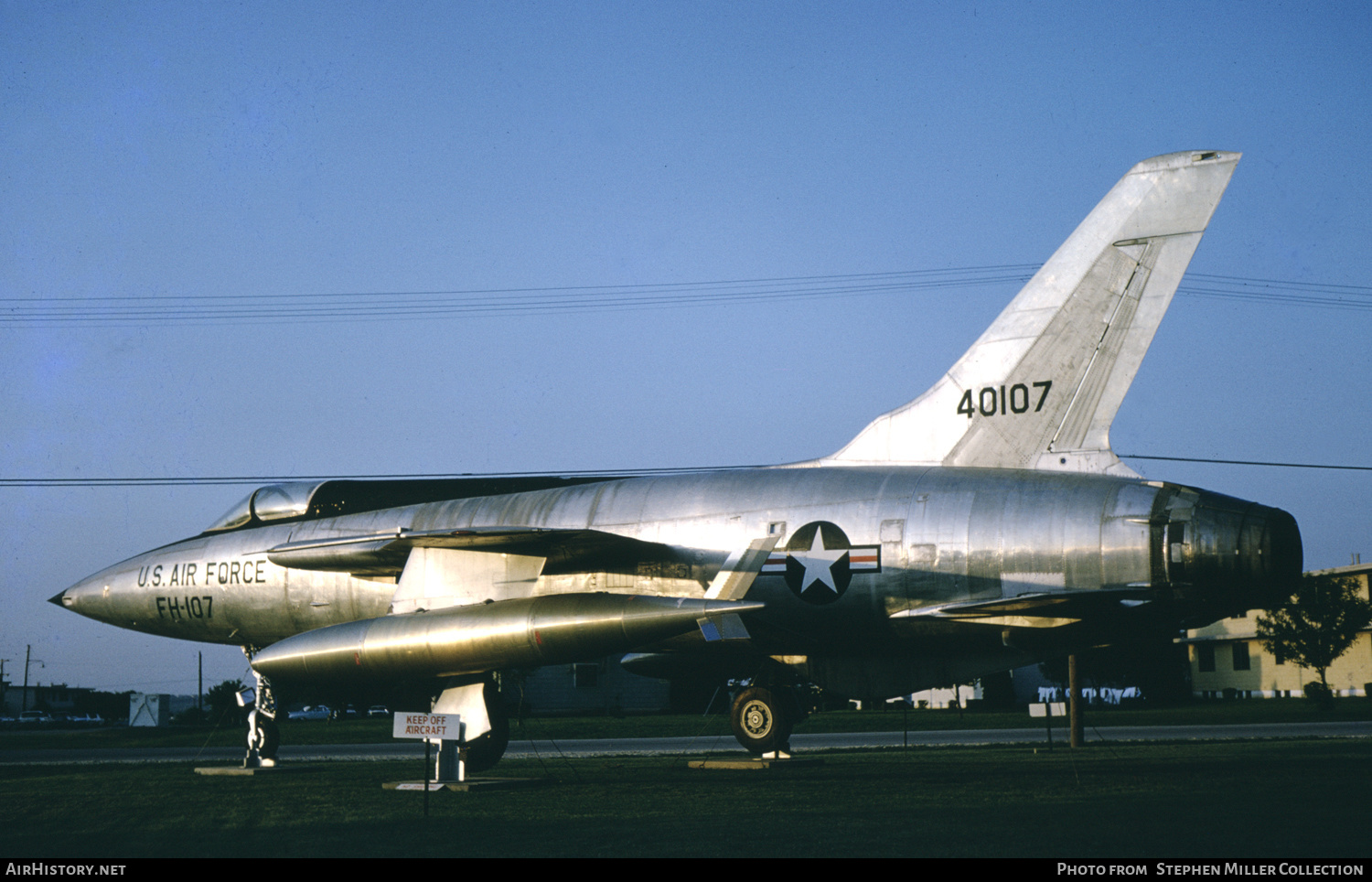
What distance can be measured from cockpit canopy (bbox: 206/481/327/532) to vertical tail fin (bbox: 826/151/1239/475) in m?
10.0

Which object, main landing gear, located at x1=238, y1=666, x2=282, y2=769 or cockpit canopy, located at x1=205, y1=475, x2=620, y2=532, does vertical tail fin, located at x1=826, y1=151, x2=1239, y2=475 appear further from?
main landing gear, located at x1=238, y1=666, x2=282, y2=769

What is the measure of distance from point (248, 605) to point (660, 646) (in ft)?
22.6

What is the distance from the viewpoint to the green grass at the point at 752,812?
8180 millimetres

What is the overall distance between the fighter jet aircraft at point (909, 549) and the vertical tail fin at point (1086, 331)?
24 millimetres

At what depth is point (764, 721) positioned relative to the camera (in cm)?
1764

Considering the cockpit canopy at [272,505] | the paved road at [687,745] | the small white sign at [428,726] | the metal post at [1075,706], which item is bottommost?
the paved road at [687,745]

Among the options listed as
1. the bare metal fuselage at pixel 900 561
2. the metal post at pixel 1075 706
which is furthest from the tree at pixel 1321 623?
the bare metal fuselage at pixel 900 561

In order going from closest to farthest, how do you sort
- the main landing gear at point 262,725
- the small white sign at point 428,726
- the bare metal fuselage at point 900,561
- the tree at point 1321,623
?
the bare metal fuselage at point 900,561 → the small white sign at point 428,726 → the main landing gear at point 262,725 → the tree at point 1321,623

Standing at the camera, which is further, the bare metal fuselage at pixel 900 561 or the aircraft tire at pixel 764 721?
the aircraft tire at pixel 764 721

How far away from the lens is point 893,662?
1467 centimetres

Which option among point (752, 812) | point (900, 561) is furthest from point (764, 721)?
point (752, 812)

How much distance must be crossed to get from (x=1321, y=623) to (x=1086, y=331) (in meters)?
→ 48.3

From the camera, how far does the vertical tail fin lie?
13.4 metres

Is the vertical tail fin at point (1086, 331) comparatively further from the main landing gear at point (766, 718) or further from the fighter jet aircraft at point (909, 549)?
the main landing gear at point (766, 718)
